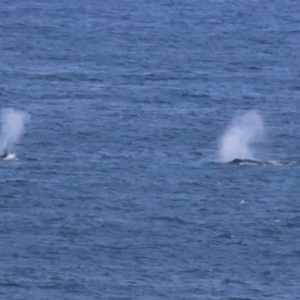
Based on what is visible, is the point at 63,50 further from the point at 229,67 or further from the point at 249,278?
the point at 249,278

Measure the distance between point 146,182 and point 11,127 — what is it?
2152 cm

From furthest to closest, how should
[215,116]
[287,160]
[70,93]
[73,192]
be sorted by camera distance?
1. [70,93]
2. [215,116]
3. [287,160]
4. [73,192]

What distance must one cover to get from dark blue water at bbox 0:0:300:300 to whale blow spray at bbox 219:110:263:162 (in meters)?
0.86

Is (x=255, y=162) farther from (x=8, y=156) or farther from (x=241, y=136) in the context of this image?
(x=8, y=156)

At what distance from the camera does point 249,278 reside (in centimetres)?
9531

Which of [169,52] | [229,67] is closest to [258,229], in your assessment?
[229,67]

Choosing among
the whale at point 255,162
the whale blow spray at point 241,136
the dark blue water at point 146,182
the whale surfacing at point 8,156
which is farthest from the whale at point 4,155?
the whale at point 255,162

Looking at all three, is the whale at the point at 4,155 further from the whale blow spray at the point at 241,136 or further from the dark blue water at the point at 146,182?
the whale blow spray at the point at 241,136

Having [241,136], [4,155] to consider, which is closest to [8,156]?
[4,155]

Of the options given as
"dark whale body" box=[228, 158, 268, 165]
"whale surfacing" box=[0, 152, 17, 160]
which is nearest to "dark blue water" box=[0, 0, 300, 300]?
"whale surfacing" box=[0, 152, 17, 160]

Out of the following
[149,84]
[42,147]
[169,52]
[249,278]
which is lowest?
[249,278]

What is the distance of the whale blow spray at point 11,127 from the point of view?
128 m

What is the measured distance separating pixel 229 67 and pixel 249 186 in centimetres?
5532

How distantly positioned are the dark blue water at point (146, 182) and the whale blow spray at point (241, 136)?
2.83ft
